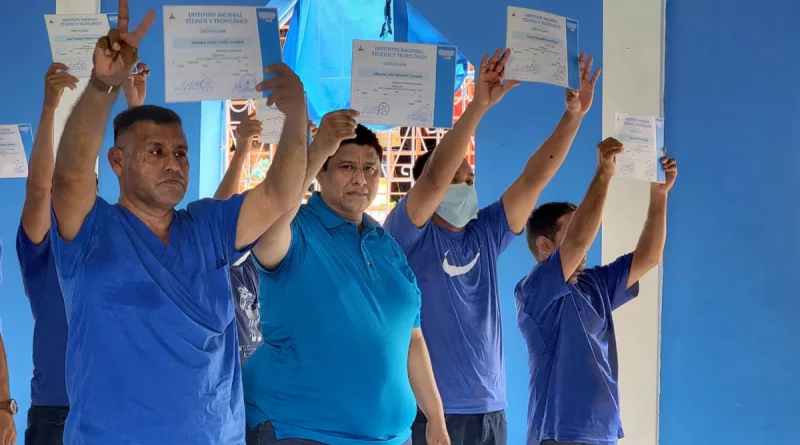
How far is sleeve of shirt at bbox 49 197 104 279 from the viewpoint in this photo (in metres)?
1.66

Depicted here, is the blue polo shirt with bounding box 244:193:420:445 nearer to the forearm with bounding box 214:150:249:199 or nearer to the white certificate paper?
the forearm with bounding box 214:150:249:199

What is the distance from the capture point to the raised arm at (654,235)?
276 cm

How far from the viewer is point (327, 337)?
6.34ft

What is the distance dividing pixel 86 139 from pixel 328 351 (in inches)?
28.3

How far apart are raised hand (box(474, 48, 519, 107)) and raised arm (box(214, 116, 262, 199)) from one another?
2.50 feet

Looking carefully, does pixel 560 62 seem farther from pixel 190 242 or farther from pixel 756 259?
pixel 756 259

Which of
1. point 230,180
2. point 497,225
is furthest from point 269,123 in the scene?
point 497,225

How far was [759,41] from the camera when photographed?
140 inches

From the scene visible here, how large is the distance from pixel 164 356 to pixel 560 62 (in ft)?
4.97

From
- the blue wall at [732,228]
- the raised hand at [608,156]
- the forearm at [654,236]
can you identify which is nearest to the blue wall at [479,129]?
the blue wall at [732,228]

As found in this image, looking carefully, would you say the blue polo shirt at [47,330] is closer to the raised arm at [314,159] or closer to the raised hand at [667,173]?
the raised arm at [314,159]

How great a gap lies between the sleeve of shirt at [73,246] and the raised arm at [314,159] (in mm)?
391

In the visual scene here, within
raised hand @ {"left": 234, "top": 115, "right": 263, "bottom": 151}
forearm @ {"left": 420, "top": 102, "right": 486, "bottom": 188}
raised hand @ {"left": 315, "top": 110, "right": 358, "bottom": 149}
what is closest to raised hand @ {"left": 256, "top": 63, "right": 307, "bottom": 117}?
raised hand @ {"left": 315, "top": 110, "right": 358, "bottom": 149}

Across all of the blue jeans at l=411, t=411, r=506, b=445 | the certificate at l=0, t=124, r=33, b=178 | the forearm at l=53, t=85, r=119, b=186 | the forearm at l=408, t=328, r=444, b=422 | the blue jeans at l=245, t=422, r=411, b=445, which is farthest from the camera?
the certificate at l=0, t=124, r=33, b=178
